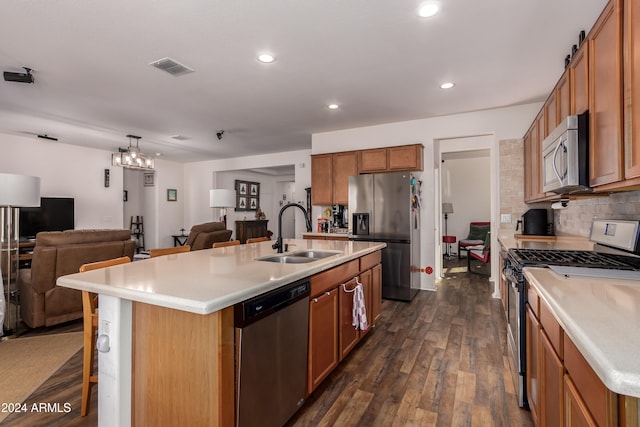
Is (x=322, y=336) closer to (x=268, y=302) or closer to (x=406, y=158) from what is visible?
(x=268, y=302)

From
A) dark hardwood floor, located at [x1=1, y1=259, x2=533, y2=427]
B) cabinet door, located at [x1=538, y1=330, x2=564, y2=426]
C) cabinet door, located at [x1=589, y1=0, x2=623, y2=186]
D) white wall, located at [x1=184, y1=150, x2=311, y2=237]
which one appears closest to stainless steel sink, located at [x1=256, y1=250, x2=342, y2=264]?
dark hardwood floor, located at [x1=1, y1=259, x2=533, y2=427]

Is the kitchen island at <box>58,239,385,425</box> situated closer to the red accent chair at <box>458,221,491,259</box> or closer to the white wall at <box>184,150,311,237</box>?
the white wall at <box>184,150,311,237</box>

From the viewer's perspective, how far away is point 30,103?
3.81 meters

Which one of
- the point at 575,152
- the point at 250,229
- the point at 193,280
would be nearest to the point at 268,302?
the point at 193,280

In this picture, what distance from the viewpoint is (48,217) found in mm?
5582

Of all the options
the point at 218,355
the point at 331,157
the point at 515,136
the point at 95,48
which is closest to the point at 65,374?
the point at 218,355

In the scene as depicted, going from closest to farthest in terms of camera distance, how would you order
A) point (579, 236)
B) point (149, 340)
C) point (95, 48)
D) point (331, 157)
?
point (149, 340), point (95, 48), point (579, 236), point (331, 157)

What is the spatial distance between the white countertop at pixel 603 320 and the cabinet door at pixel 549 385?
24 centimetres

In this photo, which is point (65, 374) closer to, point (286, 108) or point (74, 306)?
point (74, 306)

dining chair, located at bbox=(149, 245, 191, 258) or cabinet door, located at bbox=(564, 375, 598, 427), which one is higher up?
dining chair, located at bbox=(149, 245, 191, 258)

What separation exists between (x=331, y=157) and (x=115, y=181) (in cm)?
499

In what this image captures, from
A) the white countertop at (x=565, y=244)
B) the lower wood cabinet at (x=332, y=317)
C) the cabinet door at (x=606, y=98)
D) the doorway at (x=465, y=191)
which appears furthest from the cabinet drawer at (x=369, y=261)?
the doorway at (x=465, y=191)

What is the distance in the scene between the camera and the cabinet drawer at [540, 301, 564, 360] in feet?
3.74

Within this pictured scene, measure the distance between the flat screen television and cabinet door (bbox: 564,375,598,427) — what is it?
7.20m
